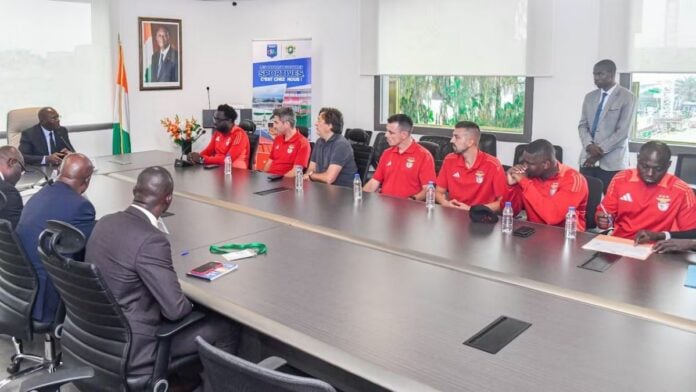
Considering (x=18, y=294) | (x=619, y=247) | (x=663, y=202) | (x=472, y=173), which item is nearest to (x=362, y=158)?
(x=472, y=173)

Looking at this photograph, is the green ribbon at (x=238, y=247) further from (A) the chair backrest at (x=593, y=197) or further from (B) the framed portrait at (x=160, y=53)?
(B) the framed portrait at (x=160, y=53)

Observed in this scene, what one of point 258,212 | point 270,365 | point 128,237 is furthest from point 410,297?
point 258,212

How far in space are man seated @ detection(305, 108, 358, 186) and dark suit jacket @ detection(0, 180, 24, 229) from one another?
2325 millimetres

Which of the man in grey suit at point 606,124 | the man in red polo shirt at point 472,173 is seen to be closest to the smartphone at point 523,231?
the man in red polo shirt at point 472,173

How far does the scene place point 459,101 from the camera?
721cm

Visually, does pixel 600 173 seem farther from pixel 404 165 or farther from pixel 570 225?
pixel 570 225

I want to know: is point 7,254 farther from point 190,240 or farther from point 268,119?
point 268,119

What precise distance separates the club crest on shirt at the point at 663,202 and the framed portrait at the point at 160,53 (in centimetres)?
676

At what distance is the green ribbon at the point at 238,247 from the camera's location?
323 cm

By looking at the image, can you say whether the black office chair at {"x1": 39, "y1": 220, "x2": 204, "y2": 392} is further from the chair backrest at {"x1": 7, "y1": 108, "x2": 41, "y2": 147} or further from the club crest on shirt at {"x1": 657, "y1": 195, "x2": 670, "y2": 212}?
the chair backrest at {"x1": 7, "y1": 108, "x2": 41, "y2": 147}

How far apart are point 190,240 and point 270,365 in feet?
4.90

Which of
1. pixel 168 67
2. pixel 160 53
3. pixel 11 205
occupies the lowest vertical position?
pixel 11 205

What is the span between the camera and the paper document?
3.09 m

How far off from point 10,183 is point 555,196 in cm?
339
